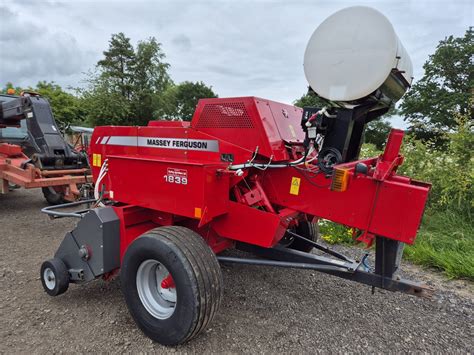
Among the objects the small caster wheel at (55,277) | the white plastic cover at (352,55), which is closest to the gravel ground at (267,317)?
the small caster wheel at (55,277)

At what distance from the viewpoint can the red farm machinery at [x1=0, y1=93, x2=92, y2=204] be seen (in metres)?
5.78

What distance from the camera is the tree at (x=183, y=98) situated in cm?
3269

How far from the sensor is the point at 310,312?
9.77 ft

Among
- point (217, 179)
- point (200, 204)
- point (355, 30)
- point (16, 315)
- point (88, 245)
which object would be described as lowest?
point (16, 315)

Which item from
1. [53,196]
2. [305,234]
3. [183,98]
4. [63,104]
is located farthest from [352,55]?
[183,98]

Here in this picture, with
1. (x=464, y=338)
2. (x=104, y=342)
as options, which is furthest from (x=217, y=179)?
(x=464, y=338)

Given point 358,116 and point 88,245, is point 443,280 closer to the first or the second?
point 358,116

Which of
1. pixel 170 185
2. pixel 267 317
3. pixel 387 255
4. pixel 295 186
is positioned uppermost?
pixel 295 186

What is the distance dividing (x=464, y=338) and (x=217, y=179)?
96.2 inches

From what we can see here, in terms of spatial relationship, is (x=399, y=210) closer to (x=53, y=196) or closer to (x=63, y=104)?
(x=53, y=196)

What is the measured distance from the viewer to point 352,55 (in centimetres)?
212

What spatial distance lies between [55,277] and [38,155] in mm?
3790

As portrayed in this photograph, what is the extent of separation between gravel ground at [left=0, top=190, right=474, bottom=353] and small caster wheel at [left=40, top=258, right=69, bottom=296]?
0.13 metres

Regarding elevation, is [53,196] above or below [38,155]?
below
